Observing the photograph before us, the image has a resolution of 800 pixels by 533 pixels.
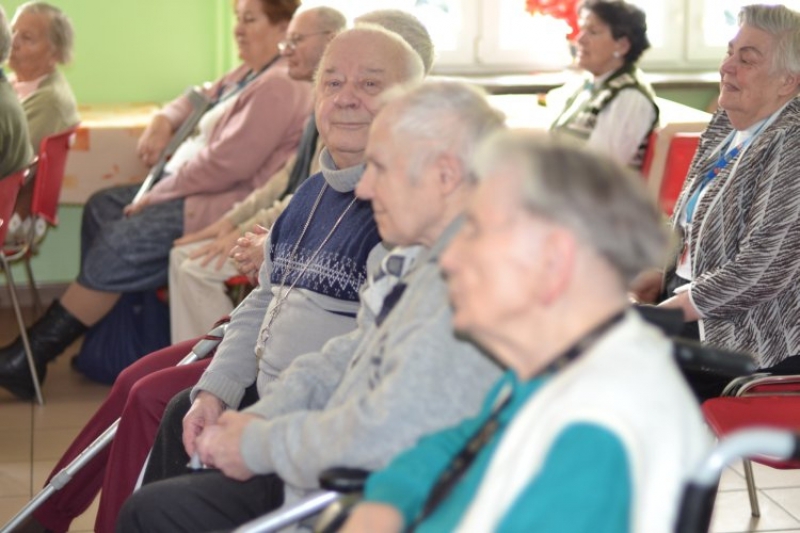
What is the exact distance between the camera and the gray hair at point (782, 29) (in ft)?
9.27

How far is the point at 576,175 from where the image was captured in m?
1.29

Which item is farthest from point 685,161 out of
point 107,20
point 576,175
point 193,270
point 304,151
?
point 107,20

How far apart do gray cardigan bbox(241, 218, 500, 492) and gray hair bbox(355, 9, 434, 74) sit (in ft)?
3.57

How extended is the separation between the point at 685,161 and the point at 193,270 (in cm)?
→ 162

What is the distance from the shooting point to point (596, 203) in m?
1.28

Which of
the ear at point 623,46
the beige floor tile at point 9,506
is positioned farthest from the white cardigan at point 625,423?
the ear at point 623,46

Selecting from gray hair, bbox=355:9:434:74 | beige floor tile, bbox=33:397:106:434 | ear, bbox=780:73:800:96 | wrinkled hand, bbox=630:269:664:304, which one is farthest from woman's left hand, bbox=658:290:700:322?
beige floor tile, bbox=33:397:106:434

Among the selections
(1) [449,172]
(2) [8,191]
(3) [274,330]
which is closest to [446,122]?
(1) [449,172]

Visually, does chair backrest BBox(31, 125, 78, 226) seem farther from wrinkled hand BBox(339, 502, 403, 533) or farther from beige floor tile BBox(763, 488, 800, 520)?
wrinkled hand BBox(339, 502, 403, 533)

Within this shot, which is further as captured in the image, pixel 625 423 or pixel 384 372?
pixel 384 372

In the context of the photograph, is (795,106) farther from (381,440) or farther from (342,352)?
(381,440)

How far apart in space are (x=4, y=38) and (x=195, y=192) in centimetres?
82

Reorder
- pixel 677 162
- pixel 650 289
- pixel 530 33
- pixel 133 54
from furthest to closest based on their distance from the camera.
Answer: pixel 530 33 → pixel 133 54 → pixel 677 162 → pixel 650 289

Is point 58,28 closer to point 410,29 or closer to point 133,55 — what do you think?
point 133,55
